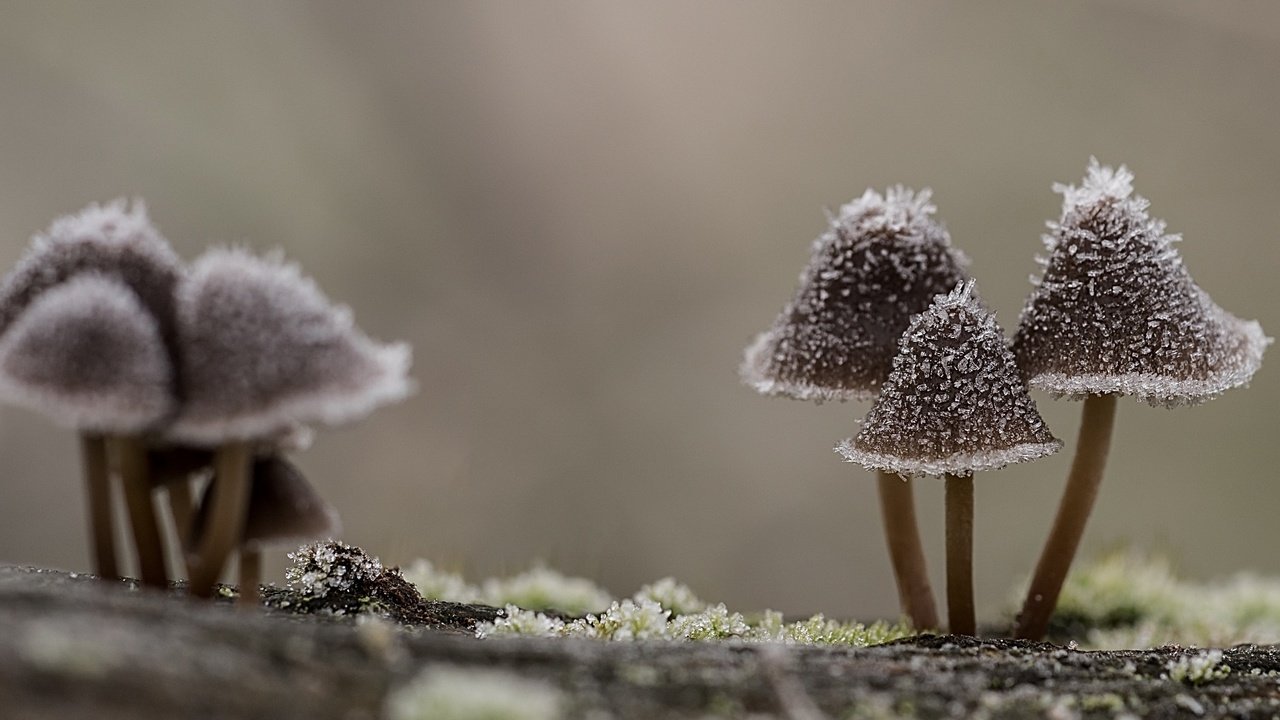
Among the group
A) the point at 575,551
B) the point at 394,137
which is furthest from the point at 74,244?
the point at 394,137

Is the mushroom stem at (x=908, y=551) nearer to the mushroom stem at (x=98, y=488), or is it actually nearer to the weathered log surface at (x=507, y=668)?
the weathered log surface at (x=507, y=668)

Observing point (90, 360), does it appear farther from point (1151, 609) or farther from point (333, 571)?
point (1151, 609)

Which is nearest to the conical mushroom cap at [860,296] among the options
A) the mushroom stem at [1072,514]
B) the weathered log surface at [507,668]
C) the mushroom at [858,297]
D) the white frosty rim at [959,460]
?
the mushroom at [858,297]

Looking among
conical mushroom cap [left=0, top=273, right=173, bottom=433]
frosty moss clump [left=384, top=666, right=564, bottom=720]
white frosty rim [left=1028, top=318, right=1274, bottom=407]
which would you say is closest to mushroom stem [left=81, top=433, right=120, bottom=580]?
conical mushroom cap [left=0, top=273, right=173, bottom=433]

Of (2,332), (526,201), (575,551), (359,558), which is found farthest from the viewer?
(526,201)

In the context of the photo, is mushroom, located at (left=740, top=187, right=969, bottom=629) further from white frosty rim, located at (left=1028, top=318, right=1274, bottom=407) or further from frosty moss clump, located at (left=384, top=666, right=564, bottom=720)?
frosty moss clump, located at (left=384, top=666, right=564, bottom=720)

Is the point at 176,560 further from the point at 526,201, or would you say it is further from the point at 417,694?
the point at 417,694
